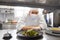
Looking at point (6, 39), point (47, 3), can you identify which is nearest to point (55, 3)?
point (47, 3)

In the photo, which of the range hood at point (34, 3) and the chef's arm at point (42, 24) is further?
the chef's arm at point (42, 24)

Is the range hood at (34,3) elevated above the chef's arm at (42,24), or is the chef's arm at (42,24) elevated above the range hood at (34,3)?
the range hood at (34,3)

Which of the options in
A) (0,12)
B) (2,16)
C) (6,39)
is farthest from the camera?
(2,16)

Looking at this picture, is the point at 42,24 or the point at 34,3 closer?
the point at 34,3

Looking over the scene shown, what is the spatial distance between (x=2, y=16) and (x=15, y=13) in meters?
0.48

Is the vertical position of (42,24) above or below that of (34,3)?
below

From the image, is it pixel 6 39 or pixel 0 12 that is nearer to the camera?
pixel 6 39

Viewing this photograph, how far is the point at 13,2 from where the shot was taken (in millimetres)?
665

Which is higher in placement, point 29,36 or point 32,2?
point 32,2

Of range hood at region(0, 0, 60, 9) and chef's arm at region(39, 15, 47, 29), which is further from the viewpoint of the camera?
chef's arm at region(39, 15, 47, 29)

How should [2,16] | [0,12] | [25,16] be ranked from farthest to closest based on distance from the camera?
[2,16] → [0,12] → [25,16]

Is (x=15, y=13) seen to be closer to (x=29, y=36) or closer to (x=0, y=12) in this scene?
(x=0, y=12)

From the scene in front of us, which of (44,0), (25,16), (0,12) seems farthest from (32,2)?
(0,12)

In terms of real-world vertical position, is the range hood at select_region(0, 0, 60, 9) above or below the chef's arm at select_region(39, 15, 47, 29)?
above
